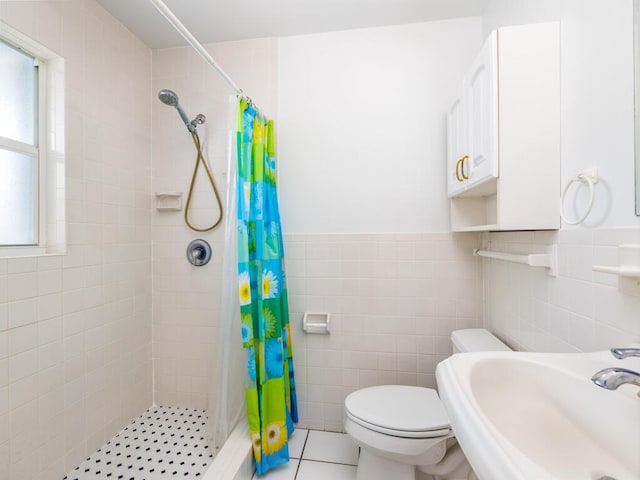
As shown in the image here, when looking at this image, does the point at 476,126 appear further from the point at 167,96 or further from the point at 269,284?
the point at 167,96

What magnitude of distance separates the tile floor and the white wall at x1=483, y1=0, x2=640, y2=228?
1.49 meters

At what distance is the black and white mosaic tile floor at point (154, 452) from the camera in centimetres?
135

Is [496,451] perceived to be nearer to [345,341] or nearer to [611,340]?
[611,340]

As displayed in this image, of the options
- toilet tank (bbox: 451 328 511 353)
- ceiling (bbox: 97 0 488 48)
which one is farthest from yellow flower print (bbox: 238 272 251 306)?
ceiling (bbox: 97 0 488 48)

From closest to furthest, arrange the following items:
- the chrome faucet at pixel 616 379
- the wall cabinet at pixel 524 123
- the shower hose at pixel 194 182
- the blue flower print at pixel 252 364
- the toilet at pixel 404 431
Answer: the chrome faucet at pixel 616 379 → the wall cabinet at pixel 524 123 → the toilet at pixel 404 431 → the blue flower print at pixel 252 364 → the shower hose at pixel 194 182

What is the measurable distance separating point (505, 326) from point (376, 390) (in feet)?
2.26

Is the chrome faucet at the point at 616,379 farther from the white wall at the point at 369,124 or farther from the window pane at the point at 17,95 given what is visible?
the window pane at the point at 17,95

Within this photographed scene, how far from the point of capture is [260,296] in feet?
4.68

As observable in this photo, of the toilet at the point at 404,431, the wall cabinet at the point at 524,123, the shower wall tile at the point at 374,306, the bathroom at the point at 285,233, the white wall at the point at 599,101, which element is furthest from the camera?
the shower wall tile at the point at 374,306

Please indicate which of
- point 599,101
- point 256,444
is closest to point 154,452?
point 256,444

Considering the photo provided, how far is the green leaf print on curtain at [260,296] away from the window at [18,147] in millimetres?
921

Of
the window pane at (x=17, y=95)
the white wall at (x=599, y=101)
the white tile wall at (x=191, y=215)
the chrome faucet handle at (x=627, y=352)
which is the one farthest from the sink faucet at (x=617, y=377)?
the window pane at (x=17, y=95)

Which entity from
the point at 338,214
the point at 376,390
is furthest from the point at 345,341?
the point at 338,214

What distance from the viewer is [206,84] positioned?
6.12ft
